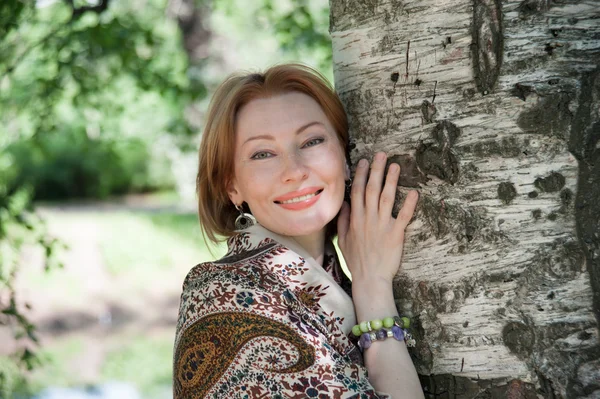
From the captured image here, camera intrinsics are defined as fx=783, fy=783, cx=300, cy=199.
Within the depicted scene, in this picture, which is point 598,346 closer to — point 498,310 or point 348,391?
point 498,310

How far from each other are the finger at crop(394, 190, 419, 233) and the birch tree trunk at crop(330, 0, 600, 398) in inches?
0.9

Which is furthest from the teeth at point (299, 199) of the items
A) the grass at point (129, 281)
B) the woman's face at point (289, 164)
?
the grass at point (129, 281)

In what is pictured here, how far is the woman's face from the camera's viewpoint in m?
2.07

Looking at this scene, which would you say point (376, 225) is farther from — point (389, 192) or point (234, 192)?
point (234, 192)

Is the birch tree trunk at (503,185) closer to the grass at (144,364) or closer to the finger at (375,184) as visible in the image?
the finger at (375,184)

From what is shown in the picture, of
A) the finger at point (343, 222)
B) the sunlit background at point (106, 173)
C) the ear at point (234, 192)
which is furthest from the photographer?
the sunlit background at point (106, 173)

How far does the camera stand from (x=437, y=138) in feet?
6.02

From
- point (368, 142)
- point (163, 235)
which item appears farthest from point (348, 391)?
point (163, 235)

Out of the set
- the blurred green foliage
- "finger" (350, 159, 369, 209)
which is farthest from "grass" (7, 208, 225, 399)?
"finger" (350, 159, 369, 209)

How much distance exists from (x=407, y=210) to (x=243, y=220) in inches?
22.5

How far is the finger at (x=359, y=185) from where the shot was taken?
2.04 meters

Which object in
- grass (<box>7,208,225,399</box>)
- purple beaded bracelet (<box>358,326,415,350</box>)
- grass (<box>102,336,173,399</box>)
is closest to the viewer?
purple beaded bracelet (<box>358,326,415,350</box>)

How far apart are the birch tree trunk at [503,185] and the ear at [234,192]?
552 millimetres

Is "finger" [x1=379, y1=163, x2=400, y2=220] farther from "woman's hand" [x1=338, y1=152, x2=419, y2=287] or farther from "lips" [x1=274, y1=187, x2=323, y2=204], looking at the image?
"lips" [x1=274, y1=187, x2=323, y2=204]
